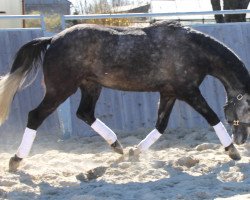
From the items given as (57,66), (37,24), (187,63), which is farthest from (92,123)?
(37,24)

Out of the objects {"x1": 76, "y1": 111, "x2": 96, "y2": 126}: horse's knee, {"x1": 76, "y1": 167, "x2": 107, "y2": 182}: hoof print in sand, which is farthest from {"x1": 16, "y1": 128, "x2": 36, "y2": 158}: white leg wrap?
{"x1": 76, "y1": 111, "x2": 96, "y2": 126}: horse's knee

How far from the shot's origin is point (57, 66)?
6.11 metres

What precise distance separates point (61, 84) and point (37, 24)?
18837 mm

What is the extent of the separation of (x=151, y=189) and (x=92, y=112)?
188 centimetres

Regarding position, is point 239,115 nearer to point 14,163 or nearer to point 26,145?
point 26,145

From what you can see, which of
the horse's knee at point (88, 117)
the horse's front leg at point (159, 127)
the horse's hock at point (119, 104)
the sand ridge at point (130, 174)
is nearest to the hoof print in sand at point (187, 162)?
the sand ridge at point (130, 174)

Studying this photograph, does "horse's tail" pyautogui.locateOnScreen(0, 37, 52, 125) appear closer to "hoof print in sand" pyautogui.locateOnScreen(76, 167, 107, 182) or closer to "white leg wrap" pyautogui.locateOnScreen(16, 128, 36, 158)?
"white leg wrap" pyautogui.locateOnScreen(16, 128, 36, 158)

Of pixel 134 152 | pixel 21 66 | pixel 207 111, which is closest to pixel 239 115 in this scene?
pixel 207 111

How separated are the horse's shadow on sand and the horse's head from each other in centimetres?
79

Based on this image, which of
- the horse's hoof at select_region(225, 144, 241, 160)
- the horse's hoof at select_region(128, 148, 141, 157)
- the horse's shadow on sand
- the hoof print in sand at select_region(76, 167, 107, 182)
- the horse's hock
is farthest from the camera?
the horse's hock

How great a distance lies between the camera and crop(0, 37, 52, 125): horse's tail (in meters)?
6.24

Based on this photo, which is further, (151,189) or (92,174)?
(92,174)

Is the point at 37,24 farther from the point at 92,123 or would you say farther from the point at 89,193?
the point at 89,193

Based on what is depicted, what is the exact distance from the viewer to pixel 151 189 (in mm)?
5117
